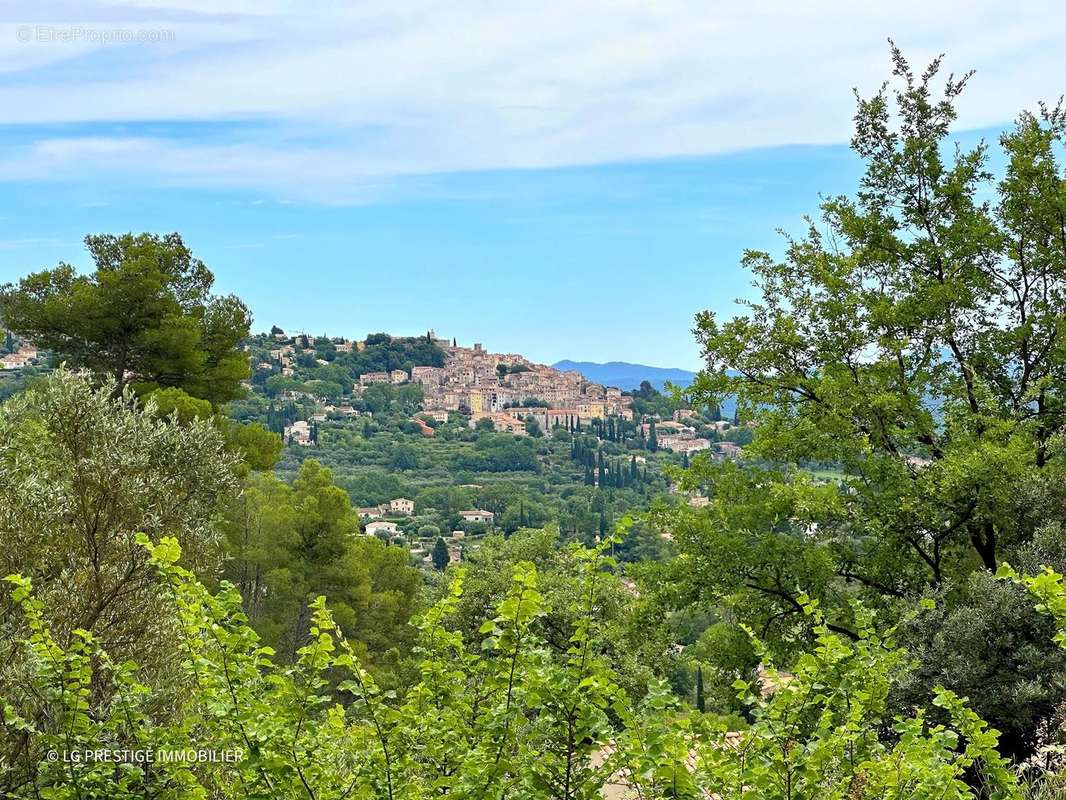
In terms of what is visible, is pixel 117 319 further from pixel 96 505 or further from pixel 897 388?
pixel 897 388

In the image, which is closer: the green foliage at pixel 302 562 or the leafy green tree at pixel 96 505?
the leafy green tree at pixel 96 505

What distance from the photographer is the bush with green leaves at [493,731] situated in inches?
165

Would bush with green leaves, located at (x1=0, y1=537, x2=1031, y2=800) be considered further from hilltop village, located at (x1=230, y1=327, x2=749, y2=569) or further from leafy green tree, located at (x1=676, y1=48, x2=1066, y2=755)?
hilltop village, located at (x1=230, y1=327, x2=749, y2=569)

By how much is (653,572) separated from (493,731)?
704cm

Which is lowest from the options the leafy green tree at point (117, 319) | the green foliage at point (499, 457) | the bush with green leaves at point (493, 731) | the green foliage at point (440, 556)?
the green foliage at point (440, 556)

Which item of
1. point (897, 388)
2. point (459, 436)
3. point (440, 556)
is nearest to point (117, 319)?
point (897, 388)

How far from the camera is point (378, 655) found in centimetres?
2028

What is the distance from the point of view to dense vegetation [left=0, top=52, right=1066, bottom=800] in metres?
4.43

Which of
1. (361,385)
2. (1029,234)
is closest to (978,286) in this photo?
(1029,234)

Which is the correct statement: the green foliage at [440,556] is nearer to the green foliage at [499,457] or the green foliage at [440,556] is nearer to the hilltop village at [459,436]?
the hilltop village at [459,436]

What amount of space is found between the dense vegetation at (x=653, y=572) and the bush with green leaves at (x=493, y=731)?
0.07 ft

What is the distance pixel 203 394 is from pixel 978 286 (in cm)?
1346

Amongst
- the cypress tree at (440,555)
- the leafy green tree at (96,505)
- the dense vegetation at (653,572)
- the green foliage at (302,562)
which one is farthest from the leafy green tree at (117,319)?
the cypress tree at (440,555)

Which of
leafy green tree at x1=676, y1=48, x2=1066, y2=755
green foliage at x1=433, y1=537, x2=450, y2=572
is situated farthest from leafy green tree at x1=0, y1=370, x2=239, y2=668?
green foliage at x1=433, y1=537, x2=450, y2=572
